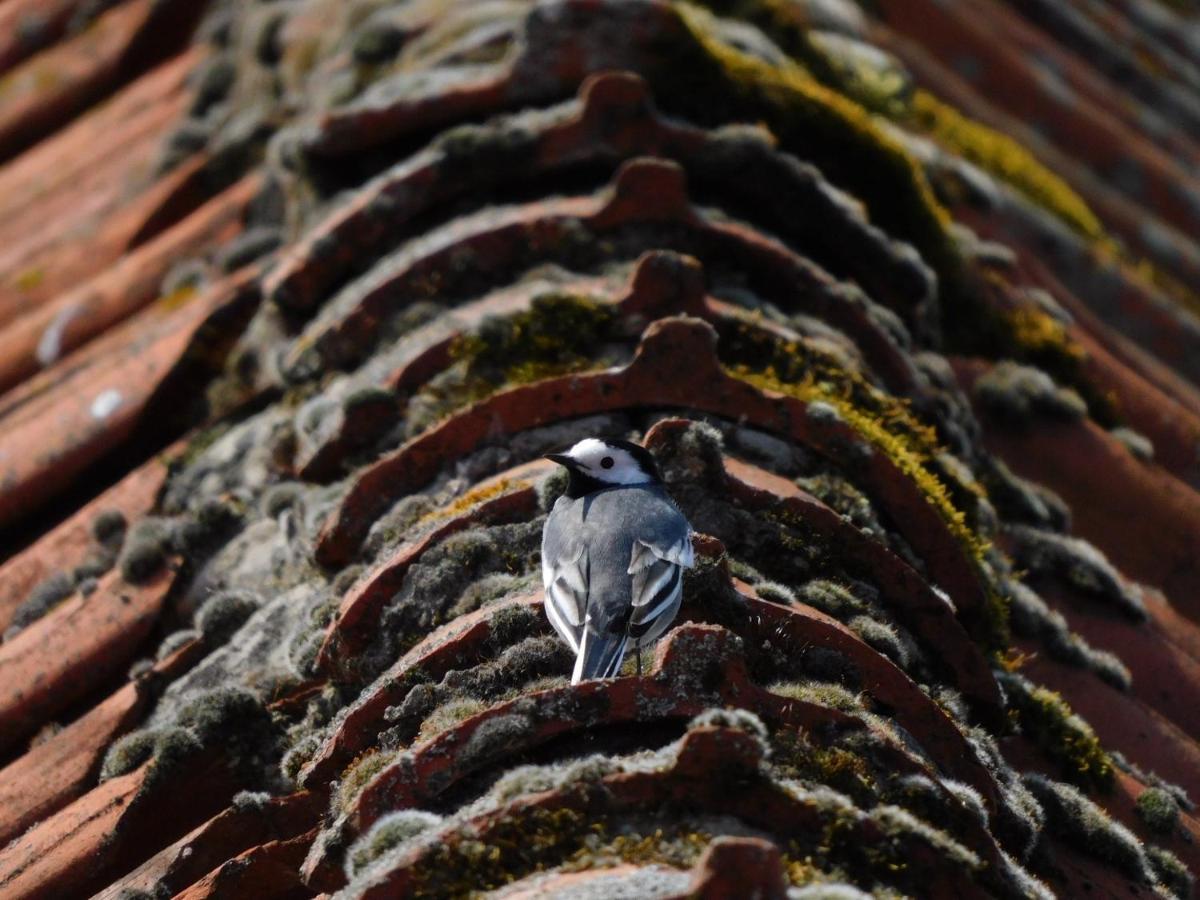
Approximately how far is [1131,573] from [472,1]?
4.48 metres

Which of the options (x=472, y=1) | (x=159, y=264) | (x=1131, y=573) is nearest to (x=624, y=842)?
(x=1131, y=573)

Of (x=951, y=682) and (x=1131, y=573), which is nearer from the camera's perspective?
(x=951, y=682)

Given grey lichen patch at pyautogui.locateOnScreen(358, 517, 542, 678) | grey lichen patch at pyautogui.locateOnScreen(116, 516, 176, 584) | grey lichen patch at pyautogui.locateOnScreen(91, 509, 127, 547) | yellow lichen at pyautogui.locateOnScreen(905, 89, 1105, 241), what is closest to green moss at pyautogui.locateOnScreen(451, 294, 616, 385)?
grey lichen patch at pyautogui.locateOnScreen(358, 517, 542, 678)

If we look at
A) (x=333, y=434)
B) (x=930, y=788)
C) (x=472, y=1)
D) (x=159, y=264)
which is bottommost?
(x=159, y=264)

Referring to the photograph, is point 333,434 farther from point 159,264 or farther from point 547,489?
point 159,264

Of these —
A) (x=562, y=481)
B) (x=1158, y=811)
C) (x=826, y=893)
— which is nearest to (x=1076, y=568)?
(x=1158, y=811)

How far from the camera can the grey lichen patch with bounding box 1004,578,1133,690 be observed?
588 cm

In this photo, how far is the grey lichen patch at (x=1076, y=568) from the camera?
6.30 meters

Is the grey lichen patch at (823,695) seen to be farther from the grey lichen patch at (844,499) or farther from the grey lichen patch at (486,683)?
the grey lichen patch at (844,499)

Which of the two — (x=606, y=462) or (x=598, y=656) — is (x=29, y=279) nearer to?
(x=606, y=462)

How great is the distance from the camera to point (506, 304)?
6047 mm

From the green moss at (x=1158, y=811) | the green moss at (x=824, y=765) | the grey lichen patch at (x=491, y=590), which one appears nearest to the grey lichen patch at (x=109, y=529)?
the grey lichen patch at (x=491, y=590)

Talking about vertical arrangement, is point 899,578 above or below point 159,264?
above

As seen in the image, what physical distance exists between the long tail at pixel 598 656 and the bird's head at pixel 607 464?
2.19 ft
